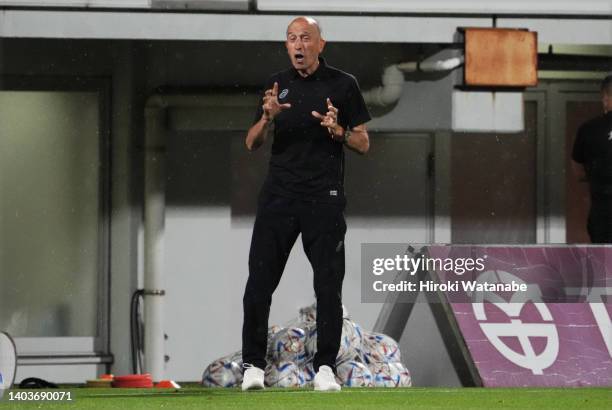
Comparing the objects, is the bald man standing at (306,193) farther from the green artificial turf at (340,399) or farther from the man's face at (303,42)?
the green artificial turf at (340,399)

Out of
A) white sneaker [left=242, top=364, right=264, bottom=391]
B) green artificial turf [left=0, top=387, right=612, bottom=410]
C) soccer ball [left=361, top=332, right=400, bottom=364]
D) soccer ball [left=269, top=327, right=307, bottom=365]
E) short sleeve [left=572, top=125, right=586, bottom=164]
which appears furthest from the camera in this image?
short sleeve [left=572, top=125, right=586, bottom=164]

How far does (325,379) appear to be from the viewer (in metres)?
8.59

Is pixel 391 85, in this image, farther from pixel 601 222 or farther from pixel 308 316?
pixel 308 316

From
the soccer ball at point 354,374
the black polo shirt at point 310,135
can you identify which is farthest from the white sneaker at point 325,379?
the soccer ball at point 354,374

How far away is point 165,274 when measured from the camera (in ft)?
43.0

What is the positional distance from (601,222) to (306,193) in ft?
14.9

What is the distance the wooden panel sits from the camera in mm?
11883

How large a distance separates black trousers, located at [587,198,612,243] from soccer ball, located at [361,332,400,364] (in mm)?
2206

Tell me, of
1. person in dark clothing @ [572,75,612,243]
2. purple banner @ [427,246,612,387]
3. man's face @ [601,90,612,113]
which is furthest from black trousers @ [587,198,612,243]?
purple banner @ [427,246,612,387]

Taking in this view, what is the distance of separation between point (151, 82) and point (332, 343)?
16.5 ft

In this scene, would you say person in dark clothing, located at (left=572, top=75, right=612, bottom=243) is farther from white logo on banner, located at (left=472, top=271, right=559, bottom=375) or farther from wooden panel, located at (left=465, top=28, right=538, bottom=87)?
white logo on banner, located at (left=472, top=271, right=559, bottom=375)

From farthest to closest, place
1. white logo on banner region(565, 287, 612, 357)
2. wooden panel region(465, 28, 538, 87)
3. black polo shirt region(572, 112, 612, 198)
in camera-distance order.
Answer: black polo shirt region(572, 112, 612, 198)
wooden panel region(465, 28, 538, 87)
white logo on banner region(565, 287, 612, 357)

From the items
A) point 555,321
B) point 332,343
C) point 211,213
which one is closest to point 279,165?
point 332,343

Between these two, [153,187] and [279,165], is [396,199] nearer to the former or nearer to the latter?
[153,187]
